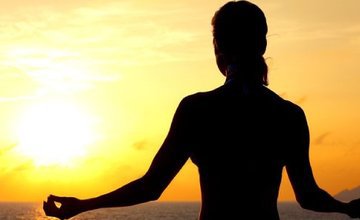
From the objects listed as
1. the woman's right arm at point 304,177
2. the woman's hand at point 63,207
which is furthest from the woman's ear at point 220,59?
the woman's hand at point 63,207

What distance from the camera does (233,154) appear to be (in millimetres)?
4238

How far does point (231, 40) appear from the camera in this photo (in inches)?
174

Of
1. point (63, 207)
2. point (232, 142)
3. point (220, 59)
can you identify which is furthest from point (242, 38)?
point (63, 207)

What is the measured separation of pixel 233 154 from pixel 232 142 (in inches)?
2.5

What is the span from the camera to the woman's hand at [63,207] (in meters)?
4.10

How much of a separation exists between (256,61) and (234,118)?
388 mm

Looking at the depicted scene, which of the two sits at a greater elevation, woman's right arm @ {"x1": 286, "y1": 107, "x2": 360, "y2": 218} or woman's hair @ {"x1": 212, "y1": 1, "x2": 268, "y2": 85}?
woman's hair @ {"x1": 212, "y1": 1, "x2": 268, "y2": 85}

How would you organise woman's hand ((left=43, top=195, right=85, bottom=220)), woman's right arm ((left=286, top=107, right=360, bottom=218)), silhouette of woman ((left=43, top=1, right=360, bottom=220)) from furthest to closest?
woman's right arm ((left=286, top=107, right=360, bottom=218)) → silhouette of woman ((left=43, top=1, right=360, bottom=220)) → woman's hand ((left=43, top=195, right=85, bottom=220))

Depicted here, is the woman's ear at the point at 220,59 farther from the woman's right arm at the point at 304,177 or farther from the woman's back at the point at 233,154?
the woman's right arm at the point at 304,177

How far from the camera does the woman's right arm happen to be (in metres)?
4.52

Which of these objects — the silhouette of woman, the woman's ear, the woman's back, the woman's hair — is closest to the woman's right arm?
the silhouette of woman

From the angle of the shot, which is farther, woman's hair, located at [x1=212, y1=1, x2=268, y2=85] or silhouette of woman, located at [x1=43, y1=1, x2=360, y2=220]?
woman's hair, located at [x1=212, y1=1, x2=268, y2=85]

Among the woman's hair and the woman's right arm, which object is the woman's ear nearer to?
the woman's hair

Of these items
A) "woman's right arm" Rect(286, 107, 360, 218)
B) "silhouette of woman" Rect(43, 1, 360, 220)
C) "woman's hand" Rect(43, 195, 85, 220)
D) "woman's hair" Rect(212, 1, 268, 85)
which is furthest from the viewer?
"woman's right arm" Rect(286, 107, 360, 218)
